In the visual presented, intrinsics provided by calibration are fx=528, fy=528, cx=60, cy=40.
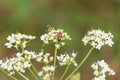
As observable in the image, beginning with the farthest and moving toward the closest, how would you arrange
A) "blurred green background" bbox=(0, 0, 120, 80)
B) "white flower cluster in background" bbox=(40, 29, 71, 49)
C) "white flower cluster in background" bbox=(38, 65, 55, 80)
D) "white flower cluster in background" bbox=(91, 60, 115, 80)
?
"blurred green background" bbox=(0, 0, 120, 80) < "white flower cluster in background" bbox=(40, 29, 71, 49) < "white flower cluster in background" bbox=(91, 60, 115, 80) < "white flower cluster in background" bbox=(38, 65, 55, 80)

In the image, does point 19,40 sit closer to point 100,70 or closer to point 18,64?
point 18,64

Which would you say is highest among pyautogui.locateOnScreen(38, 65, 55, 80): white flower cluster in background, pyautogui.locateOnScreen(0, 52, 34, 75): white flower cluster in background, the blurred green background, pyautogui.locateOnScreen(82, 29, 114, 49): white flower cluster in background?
the blurred green background

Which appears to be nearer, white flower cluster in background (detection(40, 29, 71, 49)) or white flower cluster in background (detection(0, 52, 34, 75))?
white flower cluster in background (detection(0, 52, 34, 75))

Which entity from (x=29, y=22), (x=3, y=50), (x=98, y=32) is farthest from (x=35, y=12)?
(x=98, y=32)

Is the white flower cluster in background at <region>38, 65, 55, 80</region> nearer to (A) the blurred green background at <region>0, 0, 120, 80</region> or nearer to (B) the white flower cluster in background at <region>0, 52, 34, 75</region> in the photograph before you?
(B) the white flower cluster in background at <region>0, 52, 34, 75</region>

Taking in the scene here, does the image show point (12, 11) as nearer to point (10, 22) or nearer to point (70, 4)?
point (10, 22)

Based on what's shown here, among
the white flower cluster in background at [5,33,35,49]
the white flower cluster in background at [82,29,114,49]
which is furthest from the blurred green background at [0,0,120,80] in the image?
the white flower cluster in background at [5,33,35,49]

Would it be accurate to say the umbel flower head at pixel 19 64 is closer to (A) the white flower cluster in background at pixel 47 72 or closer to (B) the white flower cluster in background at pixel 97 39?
(A) the white flower cluster in background at pixel 47 72

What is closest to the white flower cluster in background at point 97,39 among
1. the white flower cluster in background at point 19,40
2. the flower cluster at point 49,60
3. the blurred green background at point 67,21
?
the flower cluster at point 49,60

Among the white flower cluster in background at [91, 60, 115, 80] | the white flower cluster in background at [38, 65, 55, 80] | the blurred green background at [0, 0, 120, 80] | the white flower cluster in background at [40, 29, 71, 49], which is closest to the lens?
the white flower cluster in background at [38, 65, 55, 80]
